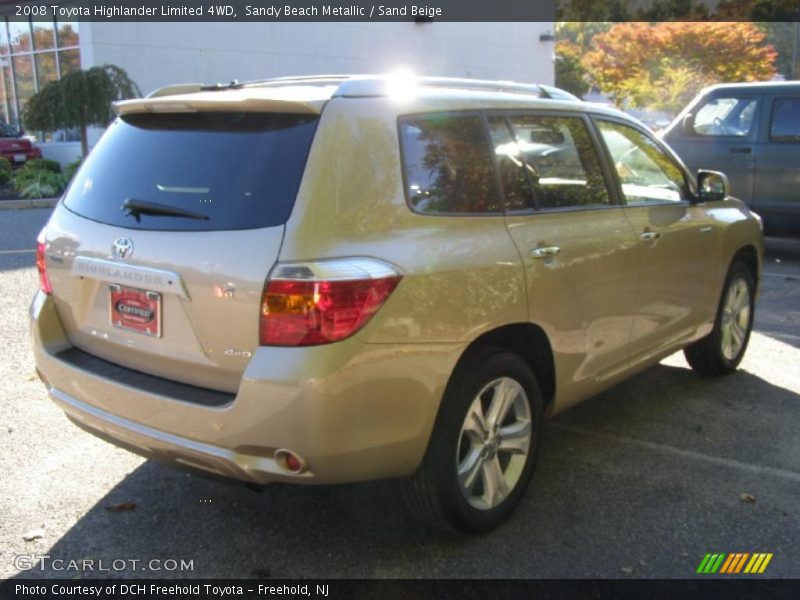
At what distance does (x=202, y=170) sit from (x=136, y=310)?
0.59 m

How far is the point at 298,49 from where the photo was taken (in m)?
23.8

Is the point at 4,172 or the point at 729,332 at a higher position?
the point at 729,332

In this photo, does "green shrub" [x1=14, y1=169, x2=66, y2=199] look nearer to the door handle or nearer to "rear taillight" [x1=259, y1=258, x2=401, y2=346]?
the door handle

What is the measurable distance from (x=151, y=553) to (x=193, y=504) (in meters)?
0.43

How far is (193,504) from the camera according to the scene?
375 centimetres

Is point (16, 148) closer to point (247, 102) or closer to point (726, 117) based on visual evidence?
point (726, 117)

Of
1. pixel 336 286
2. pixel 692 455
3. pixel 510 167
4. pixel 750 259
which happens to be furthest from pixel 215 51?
pixel 336 286

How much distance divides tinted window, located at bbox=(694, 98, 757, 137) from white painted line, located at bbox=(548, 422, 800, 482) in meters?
6.77

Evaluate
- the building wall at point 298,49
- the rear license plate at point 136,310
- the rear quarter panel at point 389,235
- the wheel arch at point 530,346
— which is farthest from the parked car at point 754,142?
the building wall at point 298,49

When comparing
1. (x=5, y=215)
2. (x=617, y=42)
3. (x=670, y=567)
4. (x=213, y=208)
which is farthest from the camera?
(x=617, y=42)

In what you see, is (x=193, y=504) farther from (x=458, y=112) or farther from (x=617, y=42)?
(x=617, y=42)

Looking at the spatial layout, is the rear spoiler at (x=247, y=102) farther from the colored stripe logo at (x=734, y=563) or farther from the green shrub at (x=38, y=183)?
the green shrub at (x=38, y=183)

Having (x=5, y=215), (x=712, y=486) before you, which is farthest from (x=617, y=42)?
(x=712, y=486)

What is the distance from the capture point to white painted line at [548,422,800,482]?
4098mm
